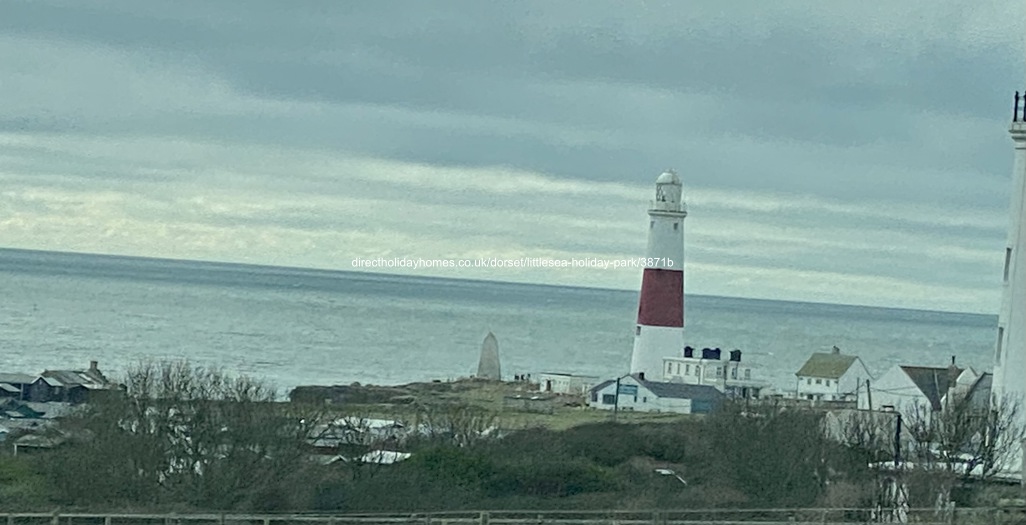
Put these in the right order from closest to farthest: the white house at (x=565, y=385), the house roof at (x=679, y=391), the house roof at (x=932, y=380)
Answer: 1. the house roof at (x=932, y=380)
2. the house roof at (x=679, y=391)
3. the white house at (x=565, y=385)

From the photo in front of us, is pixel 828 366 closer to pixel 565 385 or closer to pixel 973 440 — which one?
pixel 565 385

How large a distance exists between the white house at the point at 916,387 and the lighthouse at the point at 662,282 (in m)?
5.89

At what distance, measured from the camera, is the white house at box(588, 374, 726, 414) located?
154ft

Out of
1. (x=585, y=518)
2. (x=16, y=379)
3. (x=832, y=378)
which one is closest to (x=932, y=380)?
(x=832, y=378)

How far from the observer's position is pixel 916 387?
45000 mm

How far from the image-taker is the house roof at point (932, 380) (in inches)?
1722

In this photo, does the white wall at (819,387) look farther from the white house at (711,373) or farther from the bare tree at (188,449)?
the bare tree at (188,449)

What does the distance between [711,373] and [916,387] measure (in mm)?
8542

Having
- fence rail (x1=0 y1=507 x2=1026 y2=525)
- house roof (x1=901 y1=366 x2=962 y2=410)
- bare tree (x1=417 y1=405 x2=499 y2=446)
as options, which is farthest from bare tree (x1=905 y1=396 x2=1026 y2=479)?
house roof (x1=901 y1=366 x2=962 y2=410)

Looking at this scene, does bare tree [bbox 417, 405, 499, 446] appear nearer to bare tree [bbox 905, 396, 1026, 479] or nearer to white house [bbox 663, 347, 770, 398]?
bare tree [bbox 905, 396, 1026, 479]

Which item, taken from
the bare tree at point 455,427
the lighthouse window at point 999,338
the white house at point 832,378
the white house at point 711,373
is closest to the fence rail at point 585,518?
the lighthouse window at point 999,338

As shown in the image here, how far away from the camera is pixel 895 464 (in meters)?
27.9

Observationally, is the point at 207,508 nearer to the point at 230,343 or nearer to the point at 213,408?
the point at 213,408

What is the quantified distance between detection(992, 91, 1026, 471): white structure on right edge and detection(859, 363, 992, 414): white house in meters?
10.5
